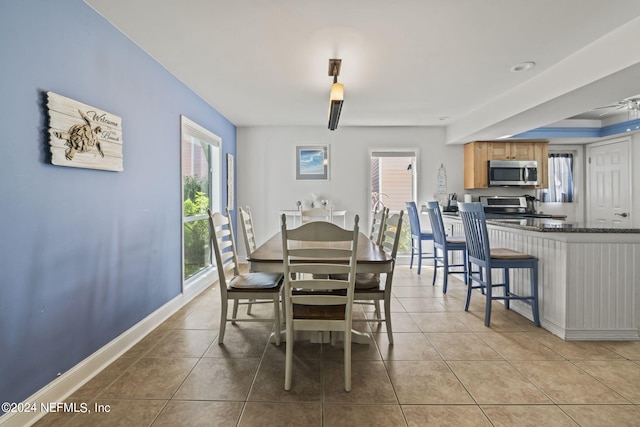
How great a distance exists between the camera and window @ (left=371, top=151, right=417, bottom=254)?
5.75 m

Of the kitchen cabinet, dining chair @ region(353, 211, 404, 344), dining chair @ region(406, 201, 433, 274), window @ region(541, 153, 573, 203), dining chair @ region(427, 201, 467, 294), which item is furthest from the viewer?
window @ region(541, 153, 573, 203)

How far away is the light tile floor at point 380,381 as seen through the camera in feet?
5.60

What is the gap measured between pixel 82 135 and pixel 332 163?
4063 mm

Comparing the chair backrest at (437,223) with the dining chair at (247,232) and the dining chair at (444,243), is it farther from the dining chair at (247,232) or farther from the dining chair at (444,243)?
the dining chair at (247,232)

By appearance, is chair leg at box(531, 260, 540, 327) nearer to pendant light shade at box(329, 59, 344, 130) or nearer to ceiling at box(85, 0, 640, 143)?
ceiling at box(85, 0, 640, 143)

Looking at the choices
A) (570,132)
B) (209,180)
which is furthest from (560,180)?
(209,180)

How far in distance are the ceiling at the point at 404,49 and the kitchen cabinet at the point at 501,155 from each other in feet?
4.25

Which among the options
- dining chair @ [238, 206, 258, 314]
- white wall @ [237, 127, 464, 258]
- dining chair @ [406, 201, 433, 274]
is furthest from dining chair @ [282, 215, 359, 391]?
white wall @ [237, 127, 464, 258]

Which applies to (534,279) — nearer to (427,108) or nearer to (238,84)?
(427,108)

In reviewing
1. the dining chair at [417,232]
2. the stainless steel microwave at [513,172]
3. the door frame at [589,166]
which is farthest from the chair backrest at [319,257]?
the door frame at [589,166]

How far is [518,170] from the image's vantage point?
210 inches

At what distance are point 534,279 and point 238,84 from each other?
137 inches

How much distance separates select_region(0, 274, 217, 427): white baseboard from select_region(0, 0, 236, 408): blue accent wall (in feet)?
0.14

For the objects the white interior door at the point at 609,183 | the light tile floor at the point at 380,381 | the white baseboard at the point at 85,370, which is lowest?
the light tile floor at the point at 380,381
